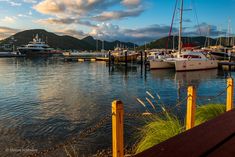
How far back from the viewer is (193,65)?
42.1 meters

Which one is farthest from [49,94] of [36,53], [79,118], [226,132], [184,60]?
[36,53]

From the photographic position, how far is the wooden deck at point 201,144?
11.2ft

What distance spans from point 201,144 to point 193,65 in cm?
4009

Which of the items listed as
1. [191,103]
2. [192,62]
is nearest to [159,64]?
[192,62]

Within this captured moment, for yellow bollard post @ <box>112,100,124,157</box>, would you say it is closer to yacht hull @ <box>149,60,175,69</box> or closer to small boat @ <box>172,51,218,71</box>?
small boat @ <box>172,51,218,71</box>

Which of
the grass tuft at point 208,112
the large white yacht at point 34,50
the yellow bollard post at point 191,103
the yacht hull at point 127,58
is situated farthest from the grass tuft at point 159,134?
the large white yacht at point 34,50

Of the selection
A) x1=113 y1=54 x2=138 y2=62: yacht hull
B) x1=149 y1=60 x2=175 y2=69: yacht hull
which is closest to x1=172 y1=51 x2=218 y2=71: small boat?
x1=149 y1=60 x2=175 y2=69: yacht hull

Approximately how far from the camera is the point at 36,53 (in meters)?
130

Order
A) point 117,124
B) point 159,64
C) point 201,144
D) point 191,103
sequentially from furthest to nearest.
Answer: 1. point 159,64
2. point 191,103
3. point 117,124
4. point 201,144

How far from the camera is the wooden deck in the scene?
3418 mm

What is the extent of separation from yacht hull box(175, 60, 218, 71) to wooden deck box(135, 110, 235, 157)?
121 ft

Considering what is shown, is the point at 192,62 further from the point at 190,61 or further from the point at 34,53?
the point at 34,53

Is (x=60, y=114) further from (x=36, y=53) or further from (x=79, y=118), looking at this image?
(x=36, y=53)

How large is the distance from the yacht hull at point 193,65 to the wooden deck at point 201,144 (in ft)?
121
